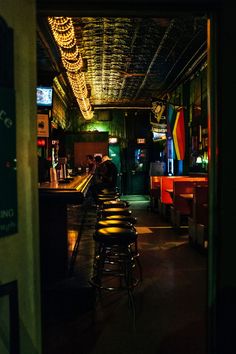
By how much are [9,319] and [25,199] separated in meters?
0.60

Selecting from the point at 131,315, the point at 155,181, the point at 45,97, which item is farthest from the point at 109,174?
the point at 131,315

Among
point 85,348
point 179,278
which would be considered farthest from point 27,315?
point 179,278

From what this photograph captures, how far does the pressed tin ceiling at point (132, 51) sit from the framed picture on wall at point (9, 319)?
13.6 feet

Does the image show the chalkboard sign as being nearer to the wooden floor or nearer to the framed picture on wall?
the framed picture on wall

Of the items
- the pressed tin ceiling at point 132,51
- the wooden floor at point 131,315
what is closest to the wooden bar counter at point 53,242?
the wooden floor at point 131,315

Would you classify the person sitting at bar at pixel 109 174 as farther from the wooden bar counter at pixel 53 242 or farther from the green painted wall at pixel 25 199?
the green painted wall at pixel 25 199

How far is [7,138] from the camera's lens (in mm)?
1882

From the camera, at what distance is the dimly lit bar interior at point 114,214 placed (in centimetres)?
203

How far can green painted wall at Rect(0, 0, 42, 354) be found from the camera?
1.96 metres

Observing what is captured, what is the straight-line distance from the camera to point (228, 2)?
243cm

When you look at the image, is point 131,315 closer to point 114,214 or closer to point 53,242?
point 53,242

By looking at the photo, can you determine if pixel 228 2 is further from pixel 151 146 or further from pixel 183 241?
pixel 151 146

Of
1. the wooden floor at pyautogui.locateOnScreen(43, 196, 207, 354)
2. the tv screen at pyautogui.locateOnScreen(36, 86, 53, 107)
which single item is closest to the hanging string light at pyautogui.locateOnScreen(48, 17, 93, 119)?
the tv screen at pyautogui.locateOnScreen(36, 86, 53, 107)

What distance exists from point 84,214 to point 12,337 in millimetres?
7357
